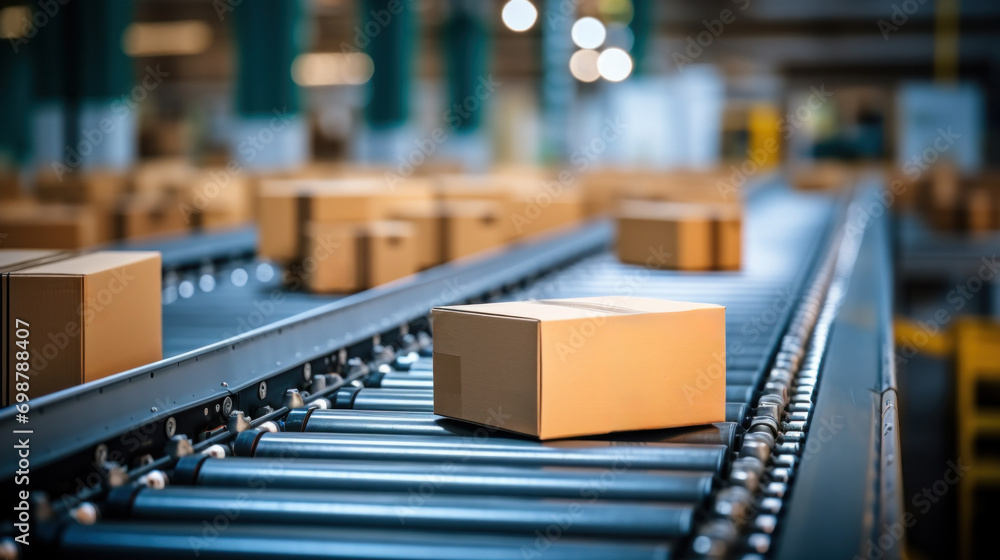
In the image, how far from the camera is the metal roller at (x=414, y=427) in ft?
8.00

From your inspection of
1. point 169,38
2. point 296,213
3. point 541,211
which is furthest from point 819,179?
point 169,38

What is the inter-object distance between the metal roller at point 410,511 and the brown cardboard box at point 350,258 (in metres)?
3.08

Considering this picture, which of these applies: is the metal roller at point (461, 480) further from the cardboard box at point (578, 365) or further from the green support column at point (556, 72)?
the green support column at point (556, 72)

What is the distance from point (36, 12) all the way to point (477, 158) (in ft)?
25.1

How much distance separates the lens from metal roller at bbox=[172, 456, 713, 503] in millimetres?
2072

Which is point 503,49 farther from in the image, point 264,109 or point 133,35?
point 264,109

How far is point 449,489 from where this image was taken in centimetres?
212

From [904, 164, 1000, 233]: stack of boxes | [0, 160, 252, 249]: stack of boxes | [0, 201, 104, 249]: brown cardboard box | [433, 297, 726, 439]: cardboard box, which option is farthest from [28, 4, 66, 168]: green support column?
[904, 164, 1000, 233]: stack of boxes

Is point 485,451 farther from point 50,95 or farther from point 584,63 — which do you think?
point 584,63

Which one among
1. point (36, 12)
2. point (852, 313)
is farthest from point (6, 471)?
point (36, 12)

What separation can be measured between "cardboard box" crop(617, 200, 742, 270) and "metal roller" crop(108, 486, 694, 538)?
3863 mm

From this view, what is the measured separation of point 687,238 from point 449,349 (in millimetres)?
3423

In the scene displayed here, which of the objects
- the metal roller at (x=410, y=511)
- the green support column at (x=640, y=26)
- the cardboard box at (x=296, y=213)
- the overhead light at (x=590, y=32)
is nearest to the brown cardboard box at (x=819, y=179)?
the green support column at (x=640, y=26)

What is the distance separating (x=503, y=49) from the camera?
2462 cm
